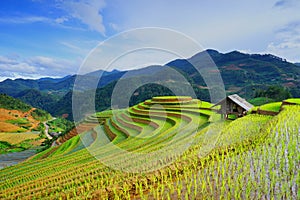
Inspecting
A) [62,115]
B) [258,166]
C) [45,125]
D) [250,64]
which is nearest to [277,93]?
[258,166]

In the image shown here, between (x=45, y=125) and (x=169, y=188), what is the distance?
54.0 m

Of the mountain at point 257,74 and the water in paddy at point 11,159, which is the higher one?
the mountain at point 257,74

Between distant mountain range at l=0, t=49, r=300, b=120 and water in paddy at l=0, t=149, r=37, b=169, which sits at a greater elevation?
distant mountain range at l=0, t=49, r=300, b=120

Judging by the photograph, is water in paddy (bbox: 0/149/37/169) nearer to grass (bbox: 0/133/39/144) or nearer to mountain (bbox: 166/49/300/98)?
grass (bbox: 0/133/39/144)

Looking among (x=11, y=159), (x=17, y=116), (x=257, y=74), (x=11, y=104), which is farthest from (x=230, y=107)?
(x=257, y=74)

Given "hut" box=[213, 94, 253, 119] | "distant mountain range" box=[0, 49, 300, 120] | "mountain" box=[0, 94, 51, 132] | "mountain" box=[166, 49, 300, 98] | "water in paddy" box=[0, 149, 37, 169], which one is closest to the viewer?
"hut" box=[213, 94, 253, 119]

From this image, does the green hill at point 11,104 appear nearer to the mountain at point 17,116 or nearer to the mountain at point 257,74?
the mountain at point 17,116

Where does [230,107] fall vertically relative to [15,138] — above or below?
above

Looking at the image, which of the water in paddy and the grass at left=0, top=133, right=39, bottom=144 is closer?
the water in paddy

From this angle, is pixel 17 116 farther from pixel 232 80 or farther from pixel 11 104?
pixel 232 80

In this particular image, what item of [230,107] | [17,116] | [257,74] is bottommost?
[17,116]

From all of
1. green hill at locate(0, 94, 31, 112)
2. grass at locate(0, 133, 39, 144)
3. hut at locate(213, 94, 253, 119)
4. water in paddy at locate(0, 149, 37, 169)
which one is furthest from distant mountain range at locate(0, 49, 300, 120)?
hut at locate(213, 94, 253, 119)

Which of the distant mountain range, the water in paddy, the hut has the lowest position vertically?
the water in paddy

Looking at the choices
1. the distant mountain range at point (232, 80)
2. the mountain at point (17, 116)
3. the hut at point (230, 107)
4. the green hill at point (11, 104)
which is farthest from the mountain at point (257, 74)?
the green hill at point (11, 104)
